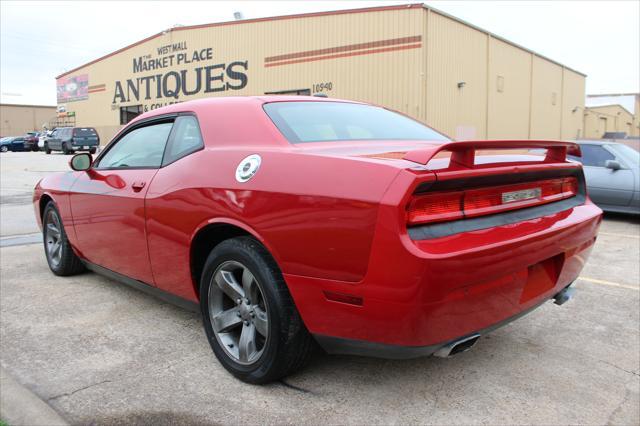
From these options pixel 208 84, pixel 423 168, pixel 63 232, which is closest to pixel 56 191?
pixel 63 232

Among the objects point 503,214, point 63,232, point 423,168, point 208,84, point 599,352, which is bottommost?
point 599,352

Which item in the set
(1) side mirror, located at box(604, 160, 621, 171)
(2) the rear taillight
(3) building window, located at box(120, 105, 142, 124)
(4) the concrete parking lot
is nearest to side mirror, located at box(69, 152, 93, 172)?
(4) the concrete parking lot

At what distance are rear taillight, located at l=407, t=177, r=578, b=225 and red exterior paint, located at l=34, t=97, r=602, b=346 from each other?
0.29 ft

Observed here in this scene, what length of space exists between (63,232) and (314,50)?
60.0ft

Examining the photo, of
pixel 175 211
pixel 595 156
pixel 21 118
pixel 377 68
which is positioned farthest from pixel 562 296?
pixel 21 118

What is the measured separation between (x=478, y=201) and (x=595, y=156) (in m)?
7.42

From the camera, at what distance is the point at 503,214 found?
2.48 meters

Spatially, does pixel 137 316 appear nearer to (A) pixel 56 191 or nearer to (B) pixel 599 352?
(A) pixel 56 191

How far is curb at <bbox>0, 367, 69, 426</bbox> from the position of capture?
233 centimetres

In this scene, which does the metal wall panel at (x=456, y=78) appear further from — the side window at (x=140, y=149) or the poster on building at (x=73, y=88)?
the poster on building at (x=73, y=88)

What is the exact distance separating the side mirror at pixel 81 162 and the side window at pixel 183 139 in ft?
3.79

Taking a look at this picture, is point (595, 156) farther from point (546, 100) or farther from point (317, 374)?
point (546, 100)

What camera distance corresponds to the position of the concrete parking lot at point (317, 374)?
96.0 inches

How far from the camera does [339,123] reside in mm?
3125
